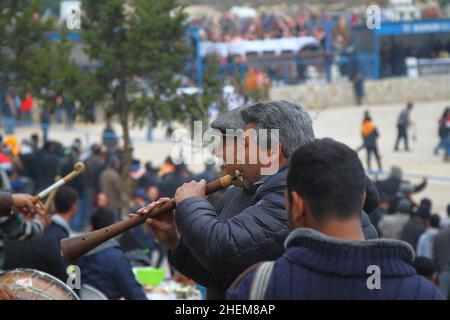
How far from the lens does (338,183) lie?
2762 millimetres

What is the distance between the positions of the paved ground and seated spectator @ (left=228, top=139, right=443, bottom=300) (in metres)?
14.1

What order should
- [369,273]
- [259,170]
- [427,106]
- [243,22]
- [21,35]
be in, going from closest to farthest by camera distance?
1. [369,273]
2. [259,170]
3. [21,35]
4. [427,106]
5. [243,22]

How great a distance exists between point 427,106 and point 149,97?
2211 centimetres

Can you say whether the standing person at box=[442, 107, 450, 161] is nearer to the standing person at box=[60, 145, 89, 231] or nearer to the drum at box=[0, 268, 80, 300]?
the standing person at box=[60, 145, 89, 231]

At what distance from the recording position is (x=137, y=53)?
39.9 ft

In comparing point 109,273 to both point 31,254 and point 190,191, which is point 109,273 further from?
point 190,191

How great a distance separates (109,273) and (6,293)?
162 centimetres

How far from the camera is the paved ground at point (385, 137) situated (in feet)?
64.4

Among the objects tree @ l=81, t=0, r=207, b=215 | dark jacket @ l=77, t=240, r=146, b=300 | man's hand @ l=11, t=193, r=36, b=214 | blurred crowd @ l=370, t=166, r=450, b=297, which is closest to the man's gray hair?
man's hand @ l=11, t=193, r=36, b=214

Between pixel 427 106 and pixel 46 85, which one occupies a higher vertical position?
pixel 46 85

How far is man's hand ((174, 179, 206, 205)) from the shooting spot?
11.6 feet

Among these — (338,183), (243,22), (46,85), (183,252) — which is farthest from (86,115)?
(243,22)

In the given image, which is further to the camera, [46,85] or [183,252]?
[46,85]

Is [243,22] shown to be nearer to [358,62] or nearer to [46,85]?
[358,62]
